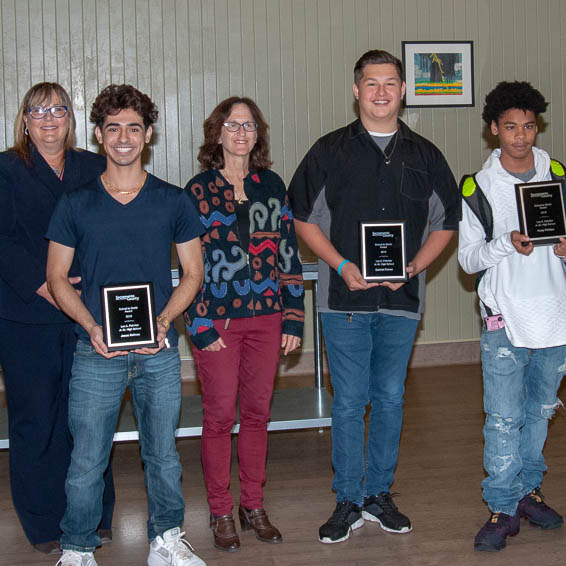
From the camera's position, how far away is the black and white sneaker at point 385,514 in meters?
2.84

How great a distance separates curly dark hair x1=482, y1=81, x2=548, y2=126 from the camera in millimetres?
2639

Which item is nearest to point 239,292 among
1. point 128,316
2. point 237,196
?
point 237,196

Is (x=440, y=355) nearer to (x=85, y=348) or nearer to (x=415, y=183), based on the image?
(x=415, y=183)

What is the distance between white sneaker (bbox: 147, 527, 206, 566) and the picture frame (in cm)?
439

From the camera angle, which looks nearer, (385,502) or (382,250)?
(382,250)

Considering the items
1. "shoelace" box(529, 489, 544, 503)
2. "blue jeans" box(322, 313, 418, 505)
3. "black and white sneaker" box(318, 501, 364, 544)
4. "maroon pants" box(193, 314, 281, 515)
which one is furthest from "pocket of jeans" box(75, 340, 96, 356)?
"shoelace" box(529, 489, 544, 503)

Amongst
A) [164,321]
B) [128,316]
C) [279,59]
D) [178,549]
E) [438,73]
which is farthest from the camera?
[438,73]

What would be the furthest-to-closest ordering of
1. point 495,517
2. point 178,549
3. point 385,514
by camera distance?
point 385,514 < point 495,517 < point 178,549

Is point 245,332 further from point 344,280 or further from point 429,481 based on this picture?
point 429,481

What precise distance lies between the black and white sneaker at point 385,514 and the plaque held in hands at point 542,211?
1.15 meters

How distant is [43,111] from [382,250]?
1.29m

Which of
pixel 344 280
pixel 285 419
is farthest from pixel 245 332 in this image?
pixel 285 419

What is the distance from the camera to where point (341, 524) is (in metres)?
2.79

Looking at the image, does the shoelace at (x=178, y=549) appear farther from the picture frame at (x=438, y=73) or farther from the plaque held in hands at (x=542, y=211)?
the picture frame at (x=438, y=73)
